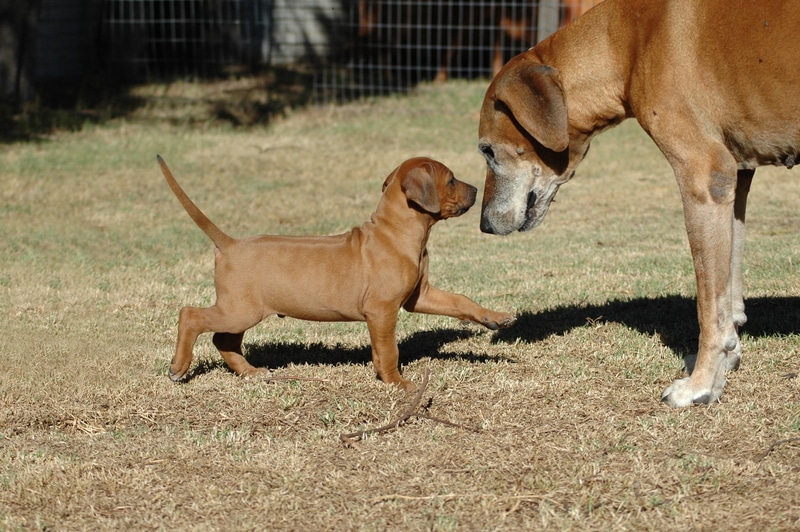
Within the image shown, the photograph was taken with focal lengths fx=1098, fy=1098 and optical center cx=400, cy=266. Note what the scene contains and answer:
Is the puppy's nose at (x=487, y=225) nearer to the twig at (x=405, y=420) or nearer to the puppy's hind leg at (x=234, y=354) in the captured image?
the twig at (x=405, y=420)

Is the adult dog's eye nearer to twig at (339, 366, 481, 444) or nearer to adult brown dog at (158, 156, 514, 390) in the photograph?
adult brown dog at (158, 156, 514, 390)

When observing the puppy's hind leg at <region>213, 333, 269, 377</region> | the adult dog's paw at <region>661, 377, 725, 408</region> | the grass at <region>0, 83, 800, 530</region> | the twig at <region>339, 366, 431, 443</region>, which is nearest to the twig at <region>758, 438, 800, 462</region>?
the grass at <region>0, 83, 800, 530</region>

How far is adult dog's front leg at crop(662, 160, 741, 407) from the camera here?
5.09m

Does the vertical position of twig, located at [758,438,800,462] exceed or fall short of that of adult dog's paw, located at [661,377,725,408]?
it exceeds it

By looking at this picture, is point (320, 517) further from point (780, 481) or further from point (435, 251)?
point (435, 251)

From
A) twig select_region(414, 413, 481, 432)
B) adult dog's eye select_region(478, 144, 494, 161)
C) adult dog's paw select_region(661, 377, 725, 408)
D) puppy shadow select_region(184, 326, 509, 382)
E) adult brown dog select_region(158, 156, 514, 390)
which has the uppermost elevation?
adult dog's eye select_region(478, 144, 494, 161)

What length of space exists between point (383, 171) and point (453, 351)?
6.31 m

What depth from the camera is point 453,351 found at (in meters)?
6.34

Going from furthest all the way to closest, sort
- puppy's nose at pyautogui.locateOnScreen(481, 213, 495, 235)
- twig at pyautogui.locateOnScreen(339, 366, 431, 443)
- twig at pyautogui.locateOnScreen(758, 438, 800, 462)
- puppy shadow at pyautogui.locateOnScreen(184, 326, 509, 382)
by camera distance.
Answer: puppy shadow at pyautogui.locateOnScreen(184, 326, 509, 382)
puppy's nose at pyautogui.locateOnScreen(481, 213, 495, 235)
twig at pyautogui.locateOnScreen(339, 366, 431, 443)
twig at pyautogui.locateOnScreen(758, 438, 800, 462)

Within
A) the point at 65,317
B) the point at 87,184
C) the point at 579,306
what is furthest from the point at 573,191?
the point at 65,317

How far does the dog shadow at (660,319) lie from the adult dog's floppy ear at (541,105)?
1436 mm

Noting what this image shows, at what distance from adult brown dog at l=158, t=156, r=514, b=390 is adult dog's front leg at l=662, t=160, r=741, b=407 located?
3.11ft

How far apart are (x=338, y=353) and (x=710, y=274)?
7.45 feet

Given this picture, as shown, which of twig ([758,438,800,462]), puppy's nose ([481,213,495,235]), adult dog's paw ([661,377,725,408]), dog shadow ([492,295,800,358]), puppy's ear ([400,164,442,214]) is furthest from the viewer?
dog shadow ([492,295,800,358])
